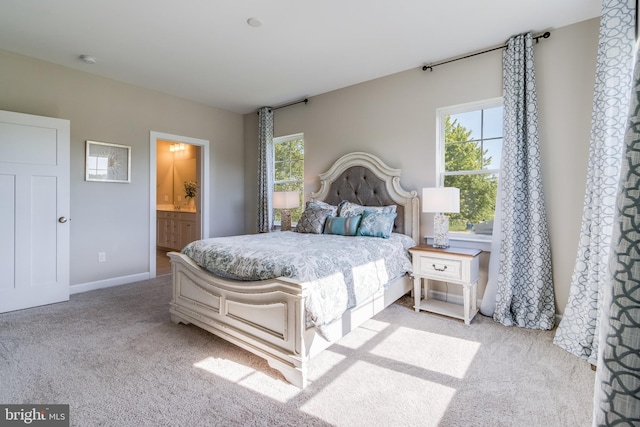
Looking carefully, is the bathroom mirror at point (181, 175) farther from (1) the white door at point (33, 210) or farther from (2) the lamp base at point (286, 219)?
(1) the white door at point (33, 210)

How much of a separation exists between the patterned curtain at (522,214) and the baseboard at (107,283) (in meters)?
4.41

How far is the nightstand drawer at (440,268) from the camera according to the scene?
2867 millimetres

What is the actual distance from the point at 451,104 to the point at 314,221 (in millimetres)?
1973

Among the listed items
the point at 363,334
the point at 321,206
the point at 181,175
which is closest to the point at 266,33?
the point at 321,206

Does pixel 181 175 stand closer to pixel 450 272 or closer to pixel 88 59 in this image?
pixel 88 59

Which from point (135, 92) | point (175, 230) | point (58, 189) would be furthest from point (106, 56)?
point (175, 230)

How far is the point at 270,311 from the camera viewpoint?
207 centimetres

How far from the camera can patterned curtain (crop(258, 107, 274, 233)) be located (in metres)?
5.10

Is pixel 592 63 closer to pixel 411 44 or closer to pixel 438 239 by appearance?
pixel 411 44

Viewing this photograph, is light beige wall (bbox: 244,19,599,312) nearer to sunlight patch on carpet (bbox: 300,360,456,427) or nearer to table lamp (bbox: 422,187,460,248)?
table lamp (bbox: 422,187,460,248)

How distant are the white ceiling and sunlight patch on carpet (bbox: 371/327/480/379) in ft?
8.81

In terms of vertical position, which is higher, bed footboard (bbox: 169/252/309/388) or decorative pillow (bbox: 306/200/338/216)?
decorative pillow (bbox: 306/200/338/216)

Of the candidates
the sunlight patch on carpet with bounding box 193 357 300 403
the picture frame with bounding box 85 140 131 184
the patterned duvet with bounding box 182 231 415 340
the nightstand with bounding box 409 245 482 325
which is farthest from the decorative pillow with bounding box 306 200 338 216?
the picture frame with bounding box 85 140 131 184

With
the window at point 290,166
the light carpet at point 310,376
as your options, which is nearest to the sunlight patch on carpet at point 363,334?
the light carpet at point 310,376
